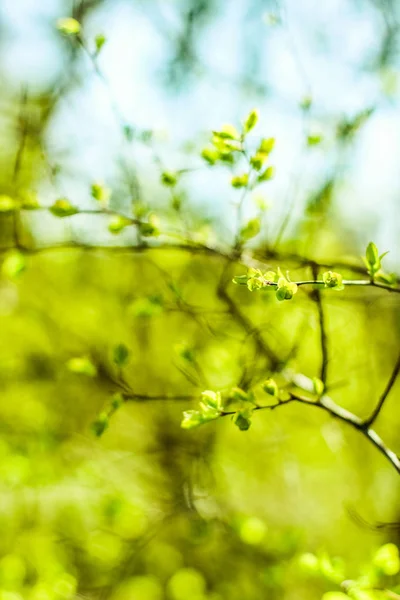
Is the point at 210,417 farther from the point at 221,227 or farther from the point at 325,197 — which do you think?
the point at 221,227

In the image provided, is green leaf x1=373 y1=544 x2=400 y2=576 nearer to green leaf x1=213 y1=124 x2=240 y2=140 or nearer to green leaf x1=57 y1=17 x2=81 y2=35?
green leaf x1=213 y1=124 x2=240 y2=140

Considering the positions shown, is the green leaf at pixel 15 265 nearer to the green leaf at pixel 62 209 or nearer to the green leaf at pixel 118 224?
the green leaf at pixel 62 209

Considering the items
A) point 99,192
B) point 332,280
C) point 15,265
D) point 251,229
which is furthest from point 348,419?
point 15,265

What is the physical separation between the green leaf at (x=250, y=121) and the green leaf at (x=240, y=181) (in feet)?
0.42

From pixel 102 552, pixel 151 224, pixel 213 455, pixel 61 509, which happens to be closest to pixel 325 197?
pixel 151 224

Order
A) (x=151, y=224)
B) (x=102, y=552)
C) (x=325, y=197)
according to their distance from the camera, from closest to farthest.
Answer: (x=151, y=224) → (x=325, y=197) → (x=102, y=552)

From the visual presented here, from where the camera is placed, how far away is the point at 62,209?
1552mm

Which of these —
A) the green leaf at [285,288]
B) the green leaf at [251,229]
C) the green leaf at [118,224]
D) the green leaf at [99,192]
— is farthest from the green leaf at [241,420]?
the green leaf at [99,192]

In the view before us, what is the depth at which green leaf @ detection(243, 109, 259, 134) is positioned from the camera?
144cm

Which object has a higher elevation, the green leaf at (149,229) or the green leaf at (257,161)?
the green leaf at (257,161)

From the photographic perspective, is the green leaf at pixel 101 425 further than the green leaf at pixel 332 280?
Yes

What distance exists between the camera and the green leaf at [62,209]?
1.55 m

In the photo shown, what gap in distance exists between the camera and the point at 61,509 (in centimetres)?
341

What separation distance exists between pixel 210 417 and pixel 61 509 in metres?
2.64
